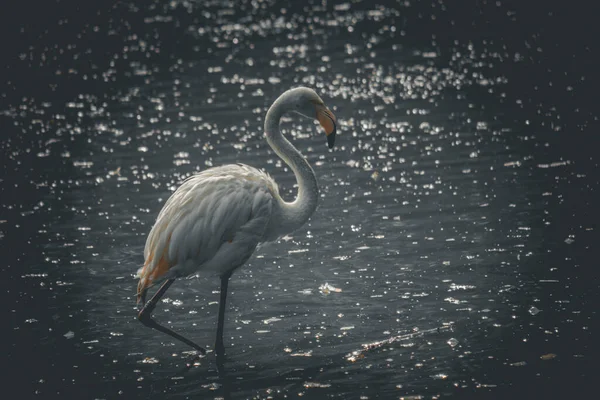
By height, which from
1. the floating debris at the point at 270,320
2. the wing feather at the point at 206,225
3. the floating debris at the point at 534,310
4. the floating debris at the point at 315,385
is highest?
the wing feather at the point at 206,225

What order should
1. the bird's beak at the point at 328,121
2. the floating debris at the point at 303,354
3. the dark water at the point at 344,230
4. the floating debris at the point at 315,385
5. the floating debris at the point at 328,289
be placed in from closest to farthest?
the floating debris at the point at 315,385, the dark water at the point at 344,230, the floating debris at the point at 303,354, the bird's beak at the point at 328,121, the floating debris at the point at 328,289

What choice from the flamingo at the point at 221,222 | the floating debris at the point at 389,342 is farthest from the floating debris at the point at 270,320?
the floating debris at the point at 389,342

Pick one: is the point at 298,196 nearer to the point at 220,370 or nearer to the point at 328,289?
the point at 328,289

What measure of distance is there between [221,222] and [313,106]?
1368 mm

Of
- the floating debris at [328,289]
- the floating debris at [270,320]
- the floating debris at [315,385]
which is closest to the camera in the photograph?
the floating debris at [315,385]

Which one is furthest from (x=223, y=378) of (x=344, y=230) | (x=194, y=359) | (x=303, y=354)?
(x=344, y=230)

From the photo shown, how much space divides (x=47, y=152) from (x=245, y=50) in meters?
12.4

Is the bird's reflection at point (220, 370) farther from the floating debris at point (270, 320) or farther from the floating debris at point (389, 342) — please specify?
the floating debris at point (389, 342)

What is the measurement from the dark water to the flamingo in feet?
2.46

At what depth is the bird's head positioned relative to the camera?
8.15 metres

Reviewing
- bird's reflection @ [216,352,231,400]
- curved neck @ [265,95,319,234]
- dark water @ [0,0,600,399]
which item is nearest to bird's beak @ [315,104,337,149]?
curved neck @ [265,95,319,234]

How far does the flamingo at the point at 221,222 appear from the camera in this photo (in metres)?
7.81

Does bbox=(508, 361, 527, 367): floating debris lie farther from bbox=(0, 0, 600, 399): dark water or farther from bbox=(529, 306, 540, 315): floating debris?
bbox=(529, 306, 540, 315): floating debris

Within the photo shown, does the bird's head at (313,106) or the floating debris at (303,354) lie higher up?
the bird's head at (313,106)
